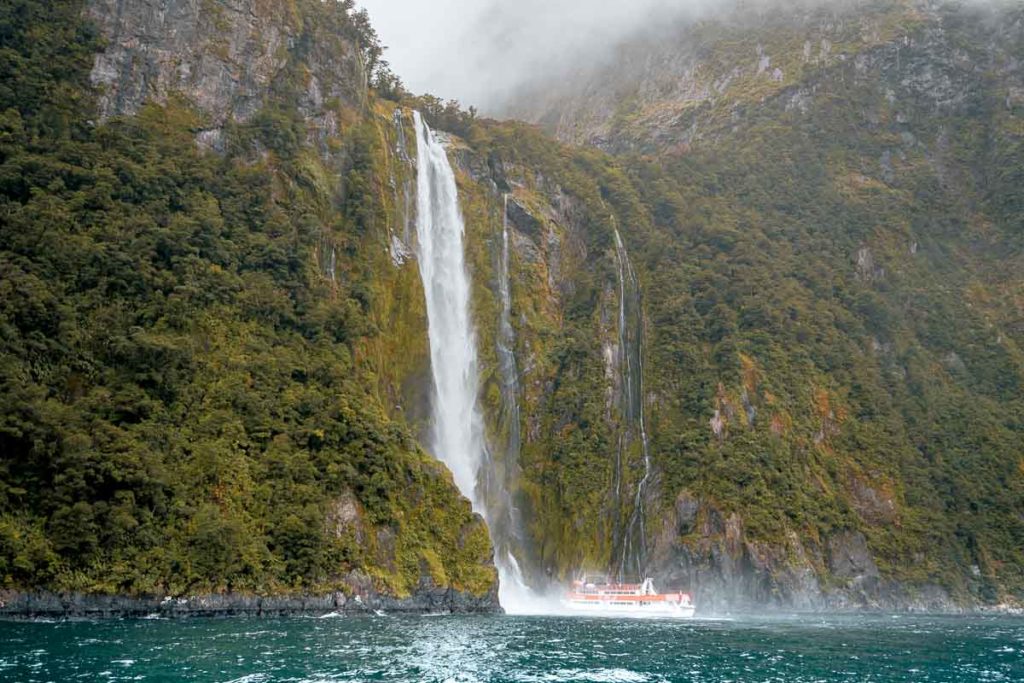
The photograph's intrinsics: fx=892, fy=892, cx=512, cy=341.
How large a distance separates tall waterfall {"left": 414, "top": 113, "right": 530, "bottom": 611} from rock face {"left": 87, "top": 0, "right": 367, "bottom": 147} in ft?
31.4

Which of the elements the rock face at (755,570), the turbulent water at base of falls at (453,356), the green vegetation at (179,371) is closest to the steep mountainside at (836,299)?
the rock face at (755,570)

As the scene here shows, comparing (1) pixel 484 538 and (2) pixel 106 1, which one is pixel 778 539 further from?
(2) pixel 106 1

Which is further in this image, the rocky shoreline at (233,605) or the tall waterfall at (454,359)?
the tall waterfall at (454,359)

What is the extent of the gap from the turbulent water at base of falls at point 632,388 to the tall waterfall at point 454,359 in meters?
10.2

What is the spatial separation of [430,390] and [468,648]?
35047mm

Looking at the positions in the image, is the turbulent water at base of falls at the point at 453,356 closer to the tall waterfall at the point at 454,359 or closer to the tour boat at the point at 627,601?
the tall waterfall at the point at 454,359

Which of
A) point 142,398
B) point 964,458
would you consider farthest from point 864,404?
point 142,398

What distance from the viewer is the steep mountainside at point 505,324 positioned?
45.2 metres

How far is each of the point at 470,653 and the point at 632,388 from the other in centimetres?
5183

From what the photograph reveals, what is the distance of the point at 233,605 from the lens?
136 ft

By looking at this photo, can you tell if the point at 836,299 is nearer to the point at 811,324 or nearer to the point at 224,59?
the point at 811,324

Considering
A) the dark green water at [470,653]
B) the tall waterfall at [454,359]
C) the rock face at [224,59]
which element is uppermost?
the rock face at [224,59]

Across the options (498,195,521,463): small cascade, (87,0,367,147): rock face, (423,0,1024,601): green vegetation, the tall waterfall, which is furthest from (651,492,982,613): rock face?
(87,0,367,147): rock face

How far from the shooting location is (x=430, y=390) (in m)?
65.1
